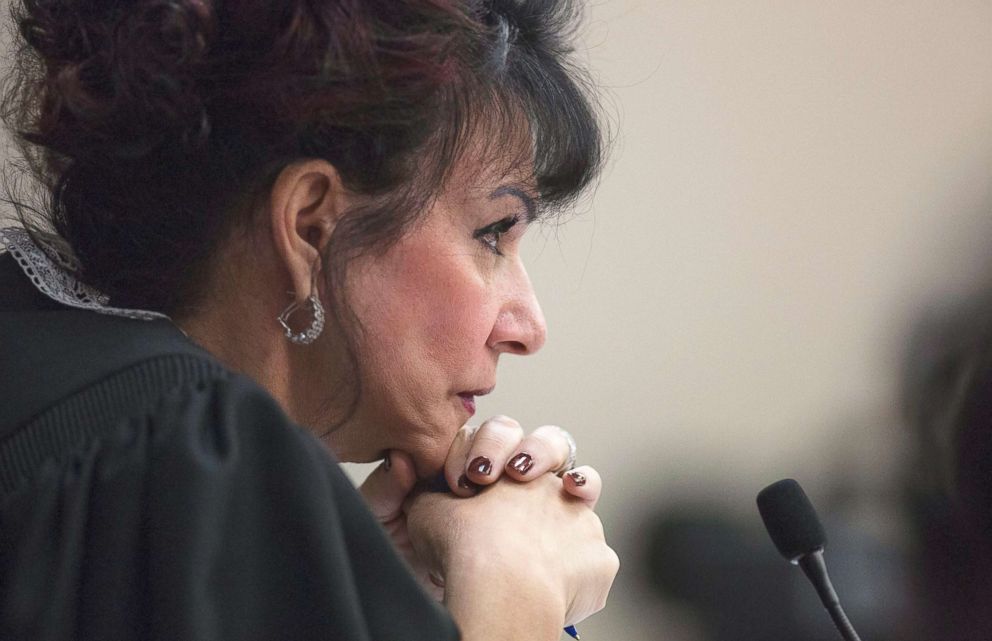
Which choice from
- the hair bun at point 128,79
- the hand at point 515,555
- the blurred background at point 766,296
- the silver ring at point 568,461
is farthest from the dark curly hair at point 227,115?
the blurred background at point 766,296

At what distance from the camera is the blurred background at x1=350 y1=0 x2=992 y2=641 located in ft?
6.69

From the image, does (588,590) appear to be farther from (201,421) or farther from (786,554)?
(201,421)

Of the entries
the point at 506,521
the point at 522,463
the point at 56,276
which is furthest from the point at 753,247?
the point at 56,276

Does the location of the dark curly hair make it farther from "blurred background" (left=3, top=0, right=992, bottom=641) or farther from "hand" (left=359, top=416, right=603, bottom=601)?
"blurred background" (left=3, top=0, right=992, bottom=641)

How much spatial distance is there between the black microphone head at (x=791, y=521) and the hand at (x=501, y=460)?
188 millimetres

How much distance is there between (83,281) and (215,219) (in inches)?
5.3

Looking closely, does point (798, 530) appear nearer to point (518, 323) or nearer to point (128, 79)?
point (518, 323)

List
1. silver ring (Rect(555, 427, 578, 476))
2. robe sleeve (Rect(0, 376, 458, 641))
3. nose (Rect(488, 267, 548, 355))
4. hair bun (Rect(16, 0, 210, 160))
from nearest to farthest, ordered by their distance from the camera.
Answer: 1. robe sleeve (Rect(0, 376, 458, 641))
2. hair bun (Rect(16, 0, 210, 160))
3. nose (Rect(488, 267, 548, 355))
4. silver ring (Rect(555, 427, 578, 476))

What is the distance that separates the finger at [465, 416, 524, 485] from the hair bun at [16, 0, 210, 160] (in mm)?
456

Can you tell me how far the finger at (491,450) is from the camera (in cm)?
116

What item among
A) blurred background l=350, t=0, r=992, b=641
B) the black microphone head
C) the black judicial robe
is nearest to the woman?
the black judicial robe

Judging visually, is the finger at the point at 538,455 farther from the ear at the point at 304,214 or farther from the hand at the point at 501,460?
the ear at the point at 304,214

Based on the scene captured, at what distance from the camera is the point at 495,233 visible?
1.08m

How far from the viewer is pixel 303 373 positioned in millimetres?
1017
